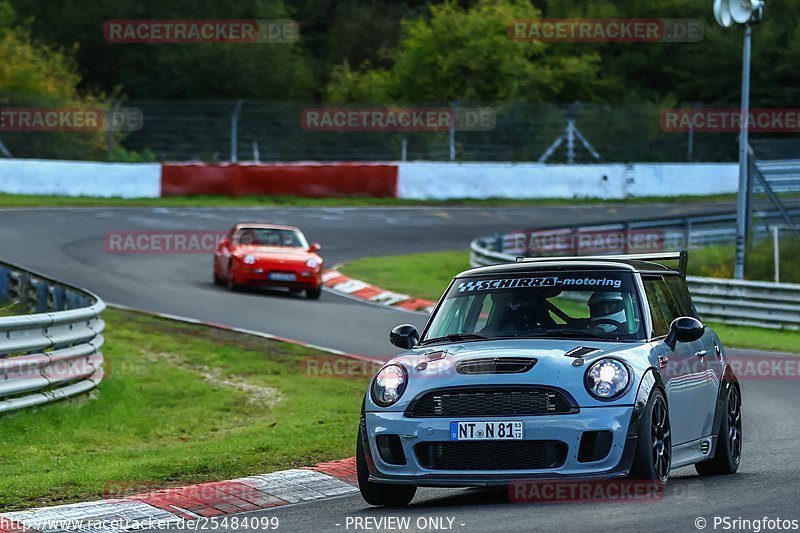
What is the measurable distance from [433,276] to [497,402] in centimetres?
2104

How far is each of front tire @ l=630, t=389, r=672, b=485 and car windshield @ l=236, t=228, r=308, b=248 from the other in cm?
1741

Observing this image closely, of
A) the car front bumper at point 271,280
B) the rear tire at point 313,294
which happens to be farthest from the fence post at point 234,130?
the car front bumper at point 271,280

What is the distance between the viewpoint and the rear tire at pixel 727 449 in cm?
947

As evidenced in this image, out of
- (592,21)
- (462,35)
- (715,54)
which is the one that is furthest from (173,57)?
(715,54)

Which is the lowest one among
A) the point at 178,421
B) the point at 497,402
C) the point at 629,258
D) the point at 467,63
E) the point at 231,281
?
the point at 178,421

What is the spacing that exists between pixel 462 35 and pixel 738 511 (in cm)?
5090

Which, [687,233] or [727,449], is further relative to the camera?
[687,233]

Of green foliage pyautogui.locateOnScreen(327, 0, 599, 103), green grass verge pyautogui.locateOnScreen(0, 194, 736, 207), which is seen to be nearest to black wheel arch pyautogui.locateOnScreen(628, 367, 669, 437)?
green grass verge pyautogui.locateOnScreen(0, 194, 736, 207)

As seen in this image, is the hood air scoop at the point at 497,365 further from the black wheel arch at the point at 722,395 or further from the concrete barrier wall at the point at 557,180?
the concrete barrier wall at the point at 557,180

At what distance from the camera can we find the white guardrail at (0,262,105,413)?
1188 centimetres

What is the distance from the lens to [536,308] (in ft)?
29.5

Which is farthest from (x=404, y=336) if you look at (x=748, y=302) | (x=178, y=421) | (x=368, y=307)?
(x=748, y=302)

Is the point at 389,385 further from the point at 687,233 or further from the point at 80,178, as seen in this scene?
the point at 80,178

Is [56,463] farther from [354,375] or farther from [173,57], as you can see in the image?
[173,57]
